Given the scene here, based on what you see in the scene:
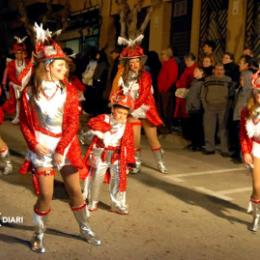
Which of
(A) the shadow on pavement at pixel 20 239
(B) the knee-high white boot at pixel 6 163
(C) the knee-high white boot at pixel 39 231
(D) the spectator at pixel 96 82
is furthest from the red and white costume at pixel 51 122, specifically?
(D) the spectator at pixel 96 82

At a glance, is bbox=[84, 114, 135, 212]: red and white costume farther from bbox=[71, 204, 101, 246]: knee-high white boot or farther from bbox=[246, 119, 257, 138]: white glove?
bbox=[246, 119, 257, 138]: white glove

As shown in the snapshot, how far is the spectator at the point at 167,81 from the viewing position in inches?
438

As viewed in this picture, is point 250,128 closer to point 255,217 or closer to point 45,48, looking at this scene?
point 255,217

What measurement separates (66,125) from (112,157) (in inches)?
56.8

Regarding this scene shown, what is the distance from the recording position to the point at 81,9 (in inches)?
858

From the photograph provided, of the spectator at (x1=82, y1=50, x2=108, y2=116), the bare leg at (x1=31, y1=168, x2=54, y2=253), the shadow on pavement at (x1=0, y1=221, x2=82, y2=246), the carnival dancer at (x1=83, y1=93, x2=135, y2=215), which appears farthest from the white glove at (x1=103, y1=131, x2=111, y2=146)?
the spectator at (x1=82, y1=50, x2=108, y2=116)

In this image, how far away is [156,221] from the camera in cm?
580

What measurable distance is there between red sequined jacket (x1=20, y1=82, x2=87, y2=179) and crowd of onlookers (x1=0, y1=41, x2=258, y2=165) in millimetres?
4017

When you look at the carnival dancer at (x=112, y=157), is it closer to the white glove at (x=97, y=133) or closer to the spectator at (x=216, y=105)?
the white glove at (x=97, y=133)

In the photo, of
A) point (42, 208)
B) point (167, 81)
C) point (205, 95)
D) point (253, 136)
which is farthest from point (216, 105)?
point (42, 208)

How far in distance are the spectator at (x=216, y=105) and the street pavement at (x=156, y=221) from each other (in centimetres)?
146

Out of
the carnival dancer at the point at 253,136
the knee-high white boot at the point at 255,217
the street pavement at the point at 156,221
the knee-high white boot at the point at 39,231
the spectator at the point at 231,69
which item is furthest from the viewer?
the spectator at the point at 231,69

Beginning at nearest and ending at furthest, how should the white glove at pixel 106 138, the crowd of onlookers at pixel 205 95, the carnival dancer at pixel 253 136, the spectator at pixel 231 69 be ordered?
1. the carnival dancer at pixel 253 136
2. the white glove at pixel 106 138
3. the crowd of onlookers at pixel 205 95
4. the spectator at pixel 231 69

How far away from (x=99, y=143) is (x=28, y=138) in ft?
4.96
